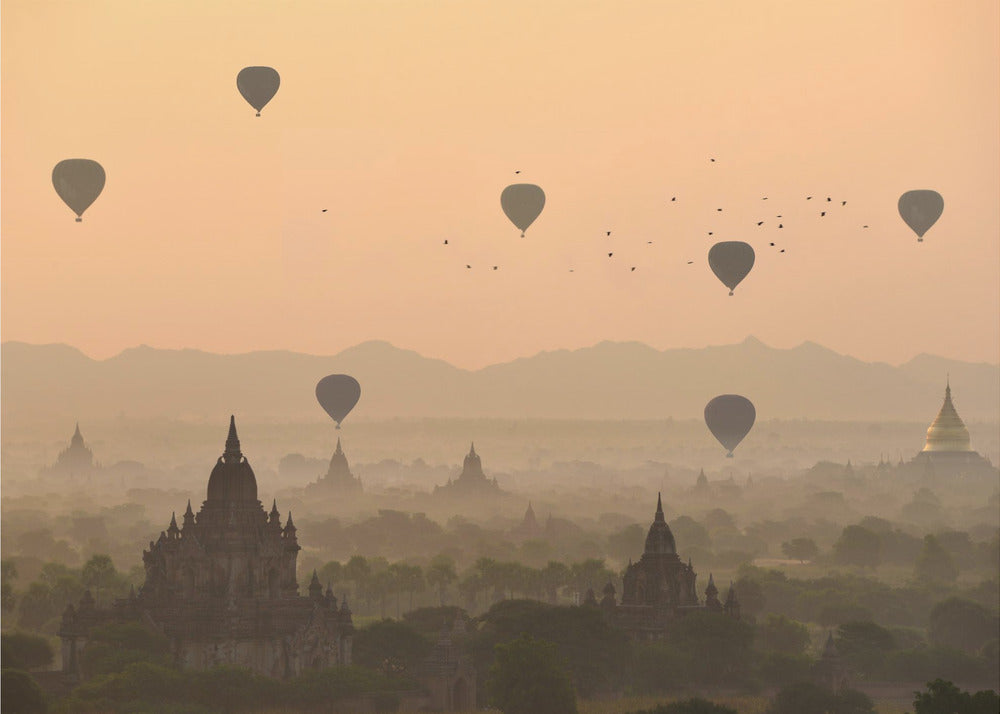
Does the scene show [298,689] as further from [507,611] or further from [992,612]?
[992,612]

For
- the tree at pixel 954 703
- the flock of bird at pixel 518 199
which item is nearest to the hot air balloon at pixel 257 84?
the flock of bird at pixel 518 199

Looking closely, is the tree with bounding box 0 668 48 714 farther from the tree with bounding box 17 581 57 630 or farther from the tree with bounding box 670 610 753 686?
the tree with bounding box 17 581 57 630

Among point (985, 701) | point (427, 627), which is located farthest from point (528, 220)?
point (985, 701)

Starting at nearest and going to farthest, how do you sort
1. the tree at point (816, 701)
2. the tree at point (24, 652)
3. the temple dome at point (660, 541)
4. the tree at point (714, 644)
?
1. the tree at point (816, 701)
2. the tree at point (24, 652)
3. the tree at point (714, 644)
4. the temple dome at point (660, 541)

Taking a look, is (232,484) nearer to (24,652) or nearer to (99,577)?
(24,652)

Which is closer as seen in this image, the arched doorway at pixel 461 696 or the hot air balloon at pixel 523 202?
the arched doorway at pixel 461 696

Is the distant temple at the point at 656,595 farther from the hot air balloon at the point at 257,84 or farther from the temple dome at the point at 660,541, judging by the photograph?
the hot air balloon at the point at 257,84
